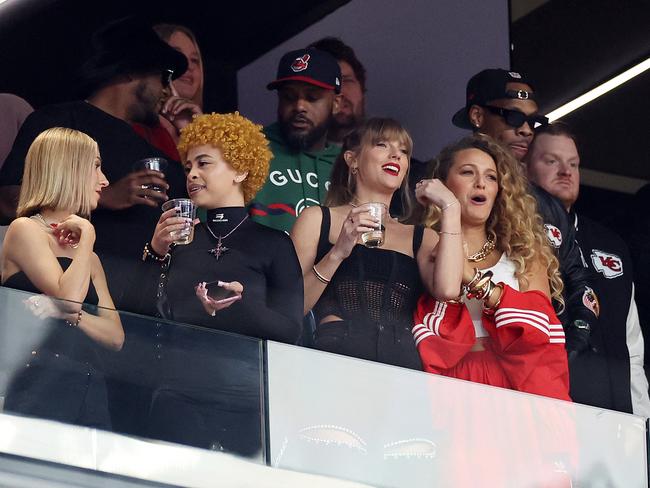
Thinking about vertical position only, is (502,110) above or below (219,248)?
above

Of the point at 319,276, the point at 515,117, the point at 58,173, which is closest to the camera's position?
the point at 58,173

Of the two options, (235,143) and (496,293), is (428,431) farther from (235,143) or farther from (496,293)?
(235,143)

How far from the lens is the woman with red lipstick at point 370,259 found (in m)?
3.94

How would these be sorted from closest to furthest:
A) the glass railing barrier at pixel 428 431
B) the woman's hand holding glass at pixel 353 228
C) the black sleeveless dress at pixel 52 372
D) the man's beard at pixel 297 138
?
the black sleeveless dress at pixel 52 372
the glass railing barrier at pixel 428 431
the woman's hand holding glass at pixel 353 228
the man's beard at pixel 297 138

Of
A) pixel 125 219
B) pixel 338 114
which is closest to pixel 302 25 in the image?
pixel 338 114

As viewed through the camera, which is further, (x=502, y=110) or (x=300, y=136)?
(x=502, y=110)

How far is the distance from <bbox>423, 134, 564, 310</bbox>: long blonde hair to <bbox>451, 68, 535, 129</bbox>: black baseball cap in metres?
0.30

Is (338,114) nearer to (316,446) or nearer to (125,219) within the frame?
(125,219)

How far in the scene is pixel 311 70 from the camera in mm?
4387

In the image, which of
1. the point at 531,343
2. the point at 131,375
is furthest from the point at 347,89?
the point at 131,375

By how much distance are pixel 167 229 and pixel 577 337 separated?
142 centimetres

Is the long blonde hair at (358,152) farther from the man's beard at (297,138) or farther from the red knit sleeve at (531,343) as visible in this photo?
the red knit sleeve at (531,343)

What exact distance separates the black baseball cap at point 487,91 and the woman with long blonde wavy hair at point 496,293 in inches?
12.3

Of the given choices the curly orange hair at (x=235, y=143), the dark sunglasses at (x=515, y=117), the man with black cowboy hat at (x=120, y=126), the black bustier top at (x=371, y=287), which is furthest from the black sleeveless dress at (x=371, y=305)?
the dark sunglasses at (x=515, y=117)
